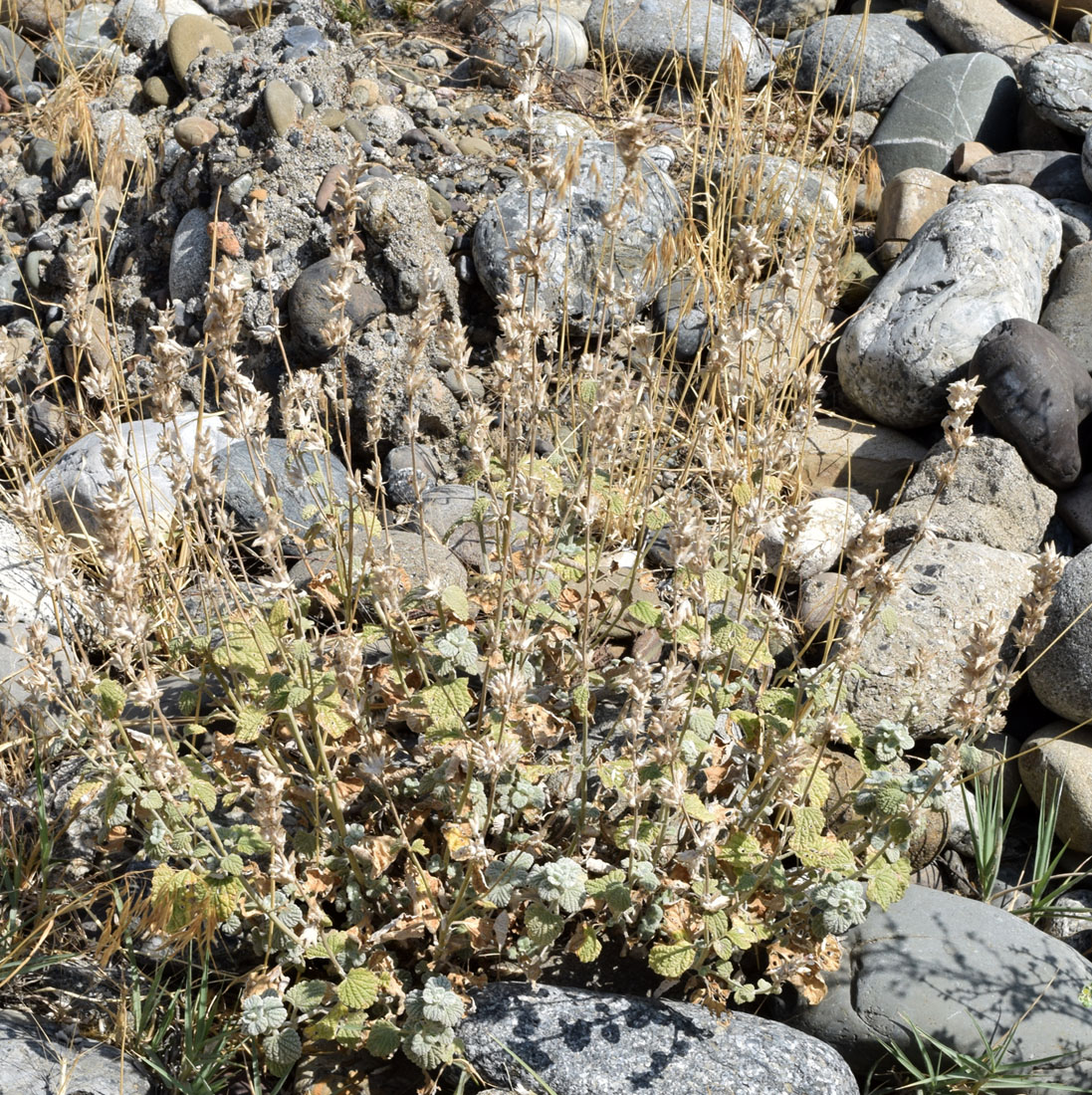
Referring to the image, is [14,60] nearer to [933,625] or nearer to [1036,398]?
[1036,398]

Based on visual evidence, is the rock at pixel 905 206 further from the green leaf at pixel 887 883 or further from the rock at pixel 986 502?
the green leaf at pixel 887 883

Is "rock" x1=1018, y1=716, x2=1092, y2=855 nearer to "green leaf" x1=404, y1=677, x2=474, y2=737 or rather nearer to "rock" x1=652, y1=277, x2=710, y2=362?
"green leaf" x1=404, y1=677, x2=474, y2=737

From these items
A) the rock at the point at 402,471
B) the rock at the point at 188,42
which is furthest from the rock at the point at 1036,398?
the rock at the point at 188,42

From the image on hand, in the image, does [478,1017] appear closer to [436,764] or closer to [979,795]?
[436,764]

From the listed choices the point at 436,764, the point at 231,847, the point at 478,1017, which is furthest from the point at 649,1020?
the point at 231,847

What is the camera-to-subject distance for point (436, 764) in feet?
8.34

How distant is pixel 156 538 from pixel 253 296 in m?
2.33

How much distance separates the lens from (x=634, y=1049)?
7.50ft

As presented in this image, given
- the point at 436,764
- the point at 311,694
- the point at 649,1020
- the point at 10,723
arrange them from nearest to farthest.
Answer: the point at 311,694 < the point at 649,1020 < the point at 436,764 < the point at 10,723

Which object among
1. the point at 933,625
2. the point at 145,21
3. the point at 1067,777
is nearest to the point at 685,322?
the point at 933,625

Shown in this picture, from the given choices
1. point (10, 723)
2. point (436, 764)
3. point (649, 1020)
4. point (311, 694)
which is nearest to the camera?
point (311, 694)

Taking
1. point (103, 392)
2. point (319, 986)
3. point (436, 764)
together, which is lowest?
point (319, 986)

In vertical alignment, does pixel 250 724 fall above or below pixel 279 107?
below

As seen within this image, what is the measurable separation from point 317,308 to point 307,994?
2.77 metres
